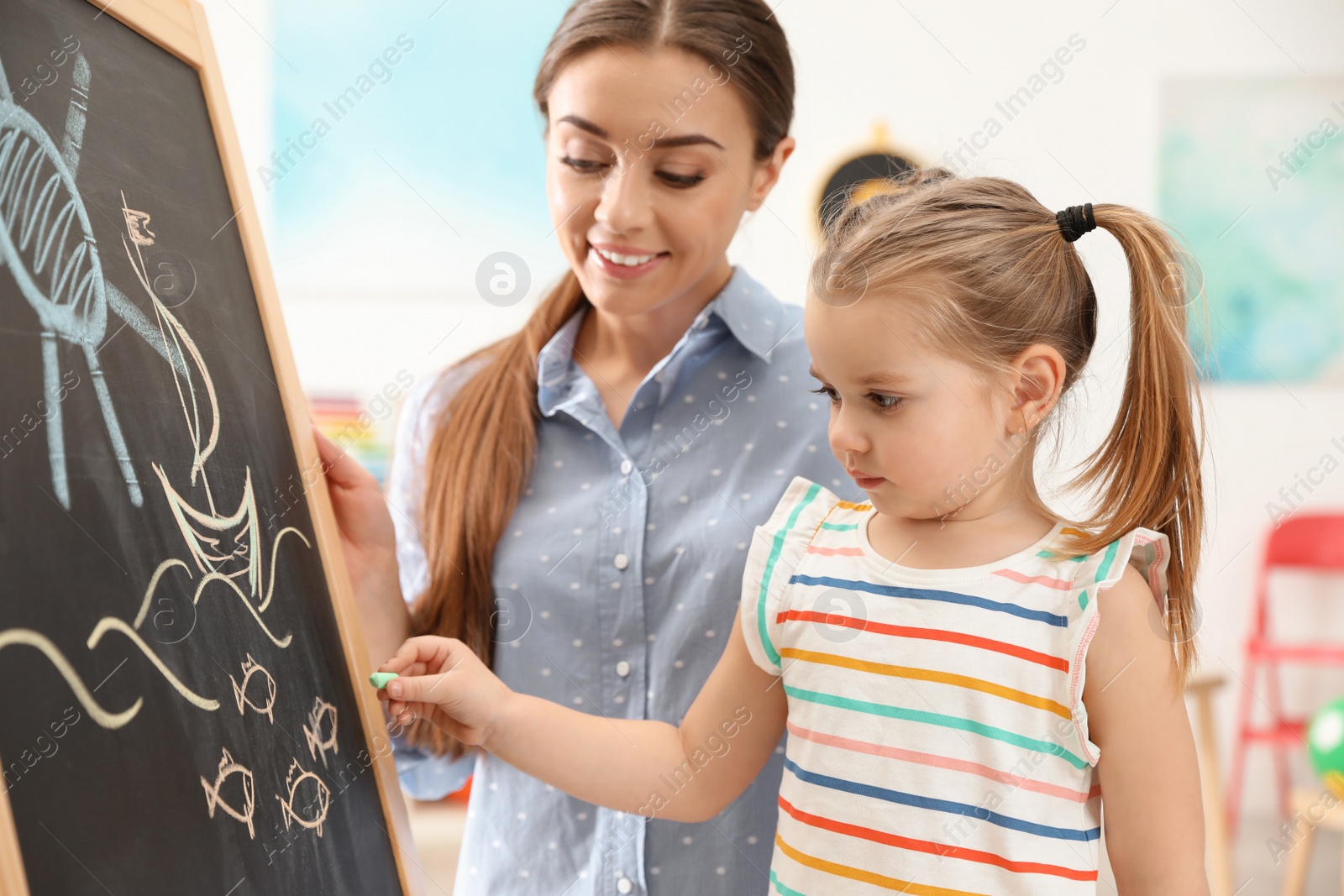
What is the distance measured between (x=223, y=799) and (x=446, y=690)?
259 millimetres

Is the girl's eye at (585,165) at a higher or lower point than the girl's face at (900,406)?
higher

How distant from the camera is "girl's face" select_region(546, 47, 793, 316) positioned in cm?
99

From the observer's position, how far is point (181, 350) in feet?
2.19

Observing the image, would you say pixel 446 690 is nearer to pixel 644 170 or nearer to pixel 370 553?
pixel 370 553

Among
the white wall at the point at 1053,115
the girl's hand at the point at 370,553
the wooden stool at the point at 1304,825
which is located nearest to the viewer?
the girl's hand at the point at 370,553

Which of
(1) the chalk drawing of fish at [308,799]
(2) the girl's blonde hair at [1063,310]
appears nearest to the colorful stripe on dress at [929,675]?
(2) the girl's blonde hair at [1063,310]

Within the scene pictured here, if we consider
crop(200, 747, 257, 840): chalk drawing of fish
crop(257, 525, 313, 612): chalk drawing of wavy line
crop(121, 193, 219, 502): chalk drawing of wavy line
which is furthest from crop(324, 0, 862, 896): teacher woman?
crop(200, 747, 257, 840): chalk drawing of fish

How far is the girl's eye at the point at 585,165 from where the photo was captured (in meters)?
1.03

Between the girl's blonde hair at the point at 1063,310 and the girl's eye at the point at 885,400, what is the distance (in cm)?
5

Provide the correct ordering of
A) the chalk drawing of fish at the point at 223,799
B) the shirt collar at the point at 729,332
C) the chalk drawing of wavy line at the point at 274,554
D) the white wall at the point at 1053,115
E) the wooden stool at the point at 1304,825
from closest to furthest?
the chalk drawing of fish at the point at 223,799 → the chalk drawing of wavy line at the point at 274,554 → the shirt collar at the point at 729,332 → the wooden stool at the point at 1304,825 → the white wall at the point at 1053,115

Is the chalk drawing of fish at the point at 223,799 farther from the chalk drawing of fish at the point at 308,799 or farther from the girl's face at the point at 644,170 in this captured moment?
the girl's face at the point at 644,170

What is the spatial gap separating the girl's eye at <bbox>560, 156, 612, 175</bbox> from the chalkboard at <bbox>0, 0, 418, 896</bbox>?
1.07ft

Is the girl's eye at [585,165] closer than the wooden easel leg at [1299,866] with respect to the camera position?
Yes

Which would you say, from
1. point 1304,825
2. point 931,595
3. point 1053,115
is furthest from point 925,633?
point 1053,115
